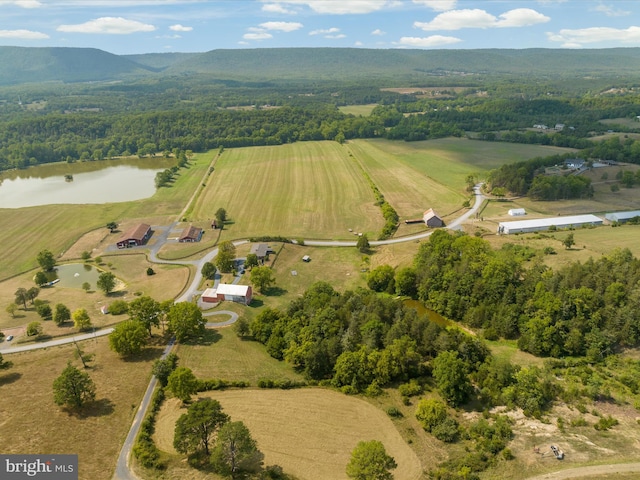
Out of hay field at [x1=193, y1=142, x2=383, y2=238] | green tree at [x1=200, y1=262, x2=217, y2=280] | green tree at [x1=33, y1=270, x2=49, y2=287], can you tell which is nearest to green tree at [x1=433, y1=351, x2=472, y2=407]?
green tree at [x1=200, y1=262, x2=217, y2=280]

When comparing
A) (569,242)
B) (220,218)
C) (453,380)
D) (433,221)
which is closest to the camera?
(453,380)

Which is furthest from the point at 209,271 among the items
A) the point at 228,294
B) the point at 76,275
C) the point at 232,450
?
the point at 232,450

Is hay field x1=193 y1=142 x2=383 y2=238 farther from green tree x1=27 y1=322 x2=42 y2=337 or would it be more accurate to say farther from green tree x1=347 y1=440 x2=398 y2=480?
green tree x1=347 y1=440 x2=398 y2=480

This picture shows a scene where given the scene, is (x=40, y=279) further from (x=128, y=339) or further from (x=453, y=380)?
(x=453, y=380)

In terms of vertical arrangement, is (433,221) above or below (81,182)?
below

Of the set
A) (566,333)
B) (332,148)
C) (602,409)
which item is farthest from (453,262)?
(332,148)

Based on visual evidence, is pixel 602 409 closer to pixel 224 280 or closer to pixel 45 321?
pixel 224 280

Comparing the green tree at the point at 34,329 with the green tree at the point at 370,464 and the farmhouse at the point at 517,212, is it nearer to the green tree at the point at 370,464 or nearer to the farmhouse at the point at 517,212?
the green tree at the point at 370,464
